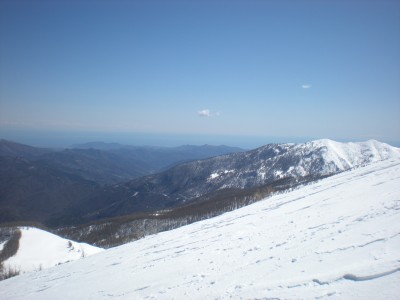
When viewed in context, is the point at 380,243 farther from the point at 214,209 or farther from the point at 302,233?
the point at 214,209

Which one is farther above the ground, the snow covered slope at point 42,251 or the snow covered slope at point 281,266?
the snow covered slope at point 281,266

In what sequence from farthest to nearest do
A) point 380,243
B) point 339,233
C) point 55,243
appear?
point 55,243 → point 339,233 → point 380,243

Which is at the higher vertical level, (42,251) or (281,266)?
(281,266)

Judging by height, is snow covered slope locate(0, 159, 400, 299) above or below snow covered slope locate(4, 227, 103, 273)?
above

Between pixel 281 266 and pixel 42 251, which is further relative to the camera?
pixel 42 251

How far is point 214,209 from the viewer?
5738 inches

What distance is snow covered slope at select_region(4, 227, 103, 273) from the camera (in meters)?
85.9

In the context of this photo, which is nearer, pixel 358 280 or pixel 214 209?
pixel 358 280

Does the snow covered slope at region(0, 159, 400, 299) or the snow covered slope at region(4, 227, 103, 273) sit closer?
the snow covered slope at region(0, 159, 400, 299)

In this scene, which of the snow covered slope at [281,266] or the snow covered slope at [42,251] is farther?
the snow covered slope at [42,251]

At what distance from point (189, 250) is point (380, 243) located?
1589 cm

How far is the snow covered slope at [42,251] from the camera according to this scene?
85938mm

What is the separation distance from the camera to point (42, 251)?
10150cm

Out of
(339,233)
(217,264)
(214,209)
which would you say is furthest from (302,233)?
(214,209)
